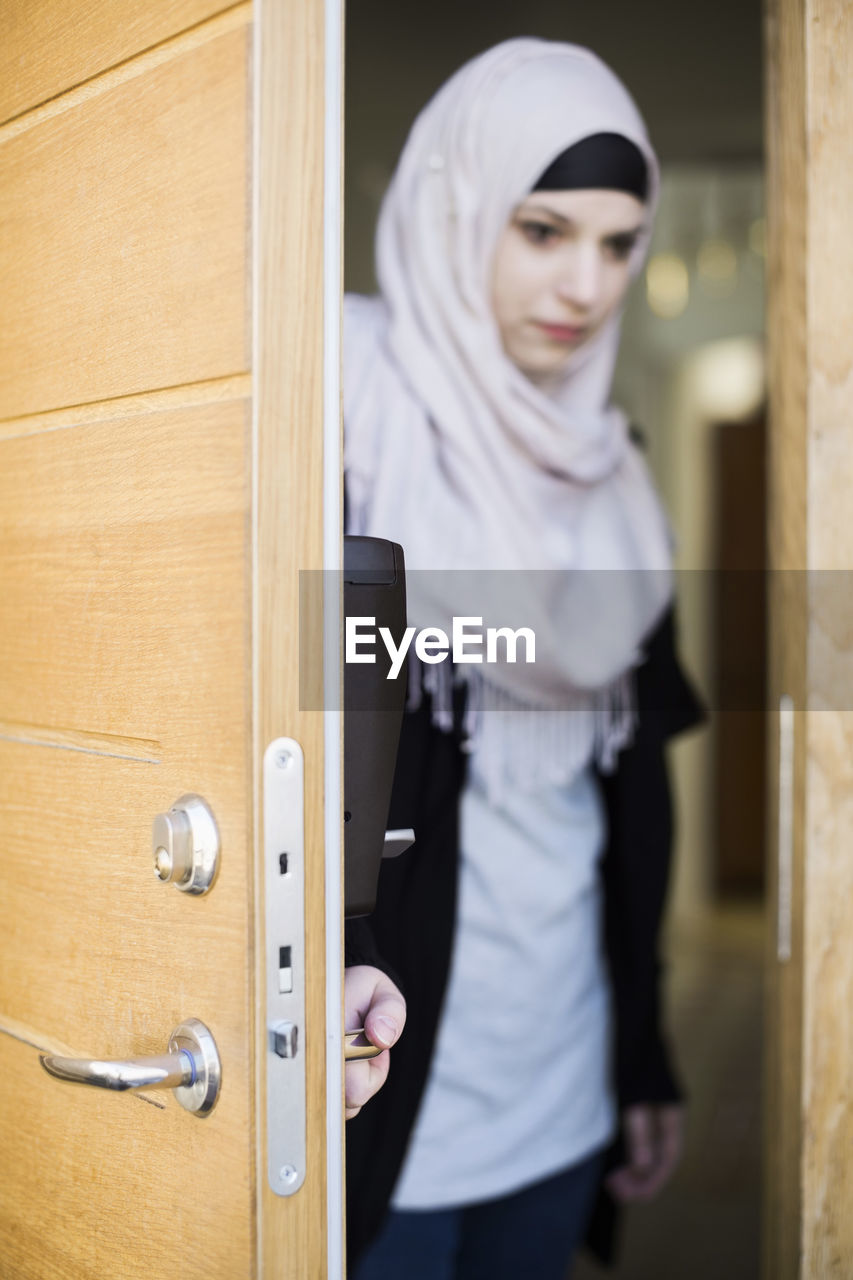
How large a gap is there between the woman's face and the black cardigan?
1.39ft

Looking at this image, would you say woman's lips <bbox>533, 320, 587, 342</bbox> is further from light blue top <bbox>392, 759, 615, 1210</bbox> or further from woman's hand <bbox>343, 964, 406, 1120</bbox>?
woman's hand <bbox>343, 964, 406, 1120</bbox>

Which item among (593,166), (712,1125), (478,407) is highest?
(593,166)

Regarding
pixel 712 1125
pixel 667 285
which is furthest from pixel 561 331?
pixel 667 285

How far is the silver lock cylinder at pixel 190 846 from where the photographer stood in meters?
0.67

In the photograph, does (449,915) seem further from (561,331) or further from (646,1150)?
(561,331)

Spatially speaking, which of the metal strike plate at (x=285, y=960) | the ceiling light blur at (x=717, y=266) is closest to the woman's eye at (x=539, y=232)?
the metal strike plate at (x=285, y=960)

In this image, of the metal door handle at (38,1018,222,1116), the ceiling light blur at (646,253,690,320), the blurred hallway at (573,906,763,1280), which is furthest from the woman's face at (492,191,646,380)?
the ceiling light blur at (646,253,690,320)

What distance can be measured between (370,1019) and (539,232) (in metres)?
0.82

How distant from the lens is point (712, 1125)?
2855 millimetres

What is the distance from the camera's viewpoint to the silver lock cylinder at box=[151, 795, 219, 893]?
665 mm

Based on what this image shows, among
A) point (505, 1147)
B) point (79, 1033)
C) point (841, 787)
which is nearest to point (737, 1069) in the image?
point (505, 1147)

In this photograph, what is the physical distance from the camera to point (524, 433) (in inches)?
49.4

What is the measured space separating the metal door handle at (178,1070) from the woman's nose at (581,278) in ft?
2.76

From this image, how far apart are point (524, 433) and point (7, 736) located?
635mm
